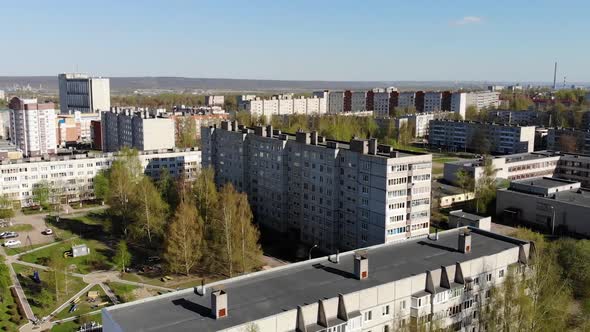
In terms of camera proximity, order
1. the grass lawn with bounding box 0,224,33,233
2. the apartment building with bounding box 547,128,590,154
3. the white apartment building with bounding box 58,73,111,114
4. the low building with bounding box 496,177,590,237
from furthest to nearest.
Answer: the white apartment building with bounding box 58,73,111,114
the apartment building with bounding box 547,128,590,154
the grass lawn with bounding box 0,224,33,233
the low building with bounding box 496,177,590,237

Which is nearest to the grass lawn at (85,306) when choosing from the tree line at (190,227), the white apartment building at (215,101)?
the tree line at (190,227)

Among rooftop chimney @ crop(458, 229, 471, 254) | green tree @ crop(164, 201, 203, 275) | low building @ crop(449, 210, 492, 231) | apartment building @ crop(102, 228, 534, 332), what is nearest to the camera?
apartment building @ crop(102, 228, 534, 332)

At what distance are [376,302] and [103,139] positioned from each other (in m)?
82.3

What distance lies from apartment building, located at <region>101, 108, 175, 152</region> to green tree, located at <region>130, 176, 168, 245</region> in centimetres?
3666

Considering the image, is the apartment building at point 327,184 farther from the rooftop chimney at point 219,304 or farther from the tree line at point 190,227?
the rooftop chimney at point 219,304

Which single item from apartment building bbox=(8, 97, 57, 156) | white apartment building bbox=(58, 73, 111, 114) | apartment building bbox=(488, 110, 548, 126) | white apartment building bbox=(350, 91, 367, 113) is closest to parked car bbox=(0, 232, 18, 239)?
apartment building bbox=(8, 97, 57, 156)

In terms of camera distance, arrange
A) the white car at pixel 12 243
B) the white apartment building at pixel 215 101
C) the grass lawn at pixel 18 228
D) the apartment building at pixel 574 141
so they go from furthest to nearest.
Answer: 1. the white apartment building at pixel 215 101
2. the apartment building at pixel 574 141
3. the grass lawn at pixel 18 228
4. the white car at pixel 12 243

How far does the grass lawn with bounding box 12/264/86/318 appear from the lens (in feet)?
101

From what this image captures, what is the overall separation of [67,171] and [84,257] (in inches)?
877

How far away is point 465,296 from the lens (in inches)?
912

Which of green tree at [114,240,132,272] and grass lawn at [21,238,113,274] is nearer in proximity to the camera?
green tree at [114,240,132,272]

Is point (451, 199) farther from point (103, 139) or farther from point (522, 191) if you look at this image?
point (103, 139)

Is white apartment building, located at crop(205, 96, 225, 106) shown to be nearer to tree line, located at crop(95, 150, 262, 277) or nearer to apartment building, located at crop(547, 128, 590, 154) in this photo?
apartment building, located at crop(547, 128, 590, 154)

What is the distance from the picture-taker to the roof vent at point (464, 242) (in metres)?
24.7
